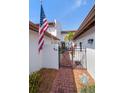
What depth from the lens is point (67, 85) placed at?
507 centimetres
